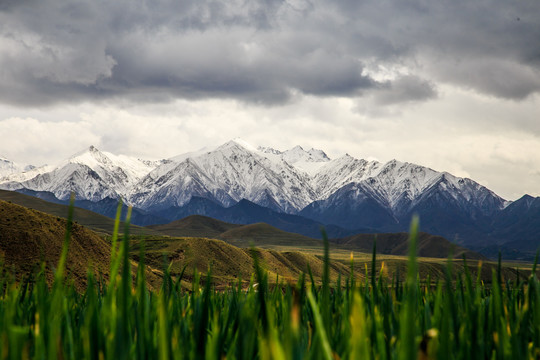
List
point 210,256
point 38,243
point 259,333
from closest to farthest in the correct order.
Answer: point 259,333 < point 38,243 < point 210,256

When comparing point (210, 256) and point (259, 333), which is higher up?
point (259, 333)

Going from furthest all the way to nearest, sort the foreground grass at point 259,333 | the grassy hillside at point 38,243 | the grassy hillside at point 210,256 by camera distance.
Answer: the grassy hillside at point 210,256 → the grassy hillside at point 38,243 → the foreground grass at point 259,333

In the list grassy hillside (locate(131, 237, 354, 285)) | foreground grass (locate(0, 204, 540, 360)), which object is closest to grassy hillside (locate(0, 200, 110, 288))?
grassy hillside (locate(131, 237, 354, 285))

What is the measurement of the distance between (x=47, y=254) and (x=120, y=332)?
31.7 meters

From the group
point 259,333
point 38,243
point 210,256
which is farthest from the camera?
point 210,256

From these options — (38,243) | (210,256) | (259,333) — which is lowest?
(210,256)

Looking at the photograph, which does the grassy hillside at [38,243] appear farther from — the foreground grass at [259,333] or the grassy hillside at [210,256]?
the foreground grass at [259,333]

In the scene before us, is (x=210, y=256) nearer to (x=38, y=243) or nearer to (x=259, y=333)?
(x=38, y=243)

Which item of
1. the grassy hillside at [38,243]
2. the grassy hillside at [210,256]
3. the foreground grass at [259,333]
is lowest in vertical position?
the grassy hillside at [210,256]

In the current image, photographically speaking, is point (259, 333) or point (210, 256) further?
point (210, 256)

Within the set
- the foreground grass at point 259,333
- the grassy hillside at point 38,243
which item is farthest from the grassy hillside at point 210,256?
the foreground grass at point 259,333

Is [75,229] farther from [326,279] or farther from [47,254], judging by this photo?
[326,279]

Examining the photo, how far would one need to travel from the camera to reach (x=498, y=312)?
2344 millimetres

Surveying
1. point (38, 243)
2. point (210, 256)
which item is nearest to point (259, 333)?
point (38, 243)
